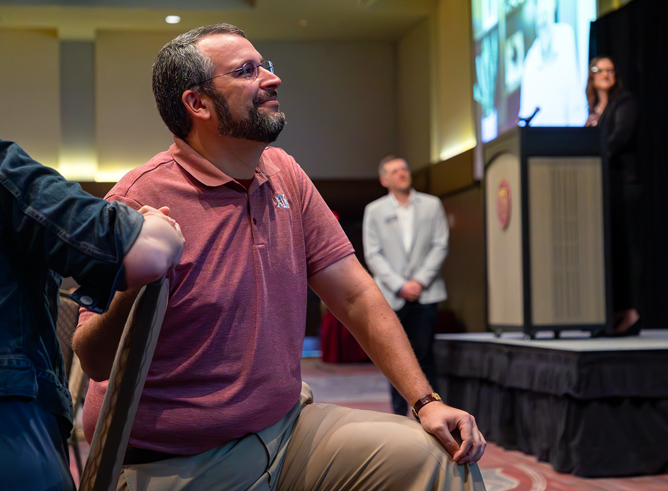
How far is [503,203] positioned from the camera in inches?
153

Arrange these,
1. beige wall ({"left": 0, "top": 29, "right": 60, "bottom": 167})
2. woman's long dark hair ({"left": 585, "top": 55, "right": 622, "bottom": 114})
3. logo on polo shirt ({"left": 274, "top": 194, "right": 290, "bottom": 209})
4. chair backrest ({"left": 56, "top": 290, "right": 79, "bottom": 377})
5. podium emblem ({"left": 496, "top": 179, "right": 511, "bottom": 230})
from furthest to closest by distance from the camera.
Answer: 1. beige wall ({"left": 0, "top": 29, "right": 60, "bottom": 167})
2. woman's long dark hair ({"left": 585, "top": 55, "right": 622, "bottom": 114})
3. podium emblem ({"left": 496, "top": 179, "right": 511, "bottom": 230})
4. chair backrest ({"left": 56, "top": 290, "right": 79, "bottom": 377})
5. logo on polo shirt ({"left": 274, "top": 194, "right": 290, "bottom": 209})

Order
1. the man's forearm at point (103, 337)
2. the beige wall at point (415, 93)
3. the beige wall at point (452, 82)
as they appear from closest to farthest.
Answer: the man's forearm at point (103, 337), the beige wall at point (452, 82), the beige wall at point (415, 93)

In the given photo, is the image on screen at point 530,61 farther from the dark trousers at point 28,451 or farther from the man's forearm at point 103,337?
the dark trousers at point 28,451

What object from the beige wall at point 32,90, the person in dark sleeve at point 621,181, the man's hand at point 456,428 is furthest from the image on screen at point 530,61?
the beige wall at point 32,90

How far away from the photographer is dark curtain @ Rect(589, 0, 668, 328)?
452 centimetres

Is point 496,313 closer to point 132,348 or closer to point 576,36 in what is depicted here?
point 576,36

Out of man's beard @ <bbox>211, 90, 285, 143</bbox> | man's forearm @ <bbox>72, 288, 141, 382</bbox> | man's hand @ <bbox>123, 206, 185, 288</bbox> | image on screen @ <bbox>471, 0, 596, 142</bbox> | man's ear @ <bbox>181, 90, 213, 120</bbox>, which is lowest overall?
Answer: man's forearm @ <bbox>72, 288, 141, 382</bbox>

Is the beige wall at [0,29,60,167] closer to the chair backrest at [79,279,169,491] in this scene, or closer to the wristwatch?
the wristwatch

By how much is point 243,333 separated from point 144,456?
0.84 ft

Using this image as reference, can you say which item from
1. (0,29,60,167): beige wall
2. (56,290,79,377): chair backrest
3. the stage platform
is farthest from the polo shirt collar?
(0,29,60,167): beige wall

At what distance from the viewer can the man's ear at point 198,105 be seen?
145cm

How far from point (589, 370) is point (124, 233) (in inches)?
100

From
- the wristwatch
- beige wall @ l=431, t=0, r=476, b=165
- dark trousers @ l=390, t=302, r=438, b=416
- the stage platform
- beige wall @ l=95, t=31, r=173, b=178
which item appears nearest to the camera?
the wristwatch

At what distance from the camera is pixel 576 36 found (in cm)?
553
